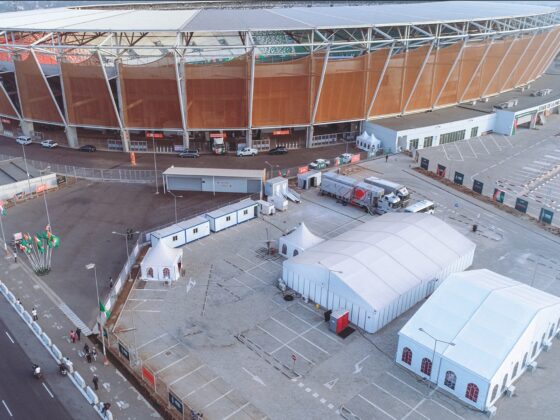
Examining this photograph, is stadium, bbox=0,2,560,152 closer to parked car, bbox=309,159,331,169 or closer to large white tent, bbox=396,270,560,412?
parked car, bbox=309,159,331,169

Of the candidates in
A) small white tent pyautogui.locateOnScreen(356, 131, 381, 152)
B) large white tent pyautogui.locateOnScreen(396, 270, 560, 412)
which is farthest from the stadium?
large white tent pyautogui.locateOnScreen(396, 270, 560, 412)

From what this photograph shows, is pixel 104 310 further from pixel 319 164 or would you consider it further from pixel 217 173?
pixel 319 164

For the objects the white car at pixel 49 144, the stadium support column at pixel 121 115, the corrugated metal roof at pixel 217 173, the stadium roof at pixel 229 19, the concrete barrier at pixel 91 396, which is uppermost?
the stadium roof at pixel 229 19

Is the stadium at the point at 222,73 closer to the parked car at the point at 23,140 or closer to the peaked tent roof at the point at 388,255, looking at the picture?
the parked car at the point at 23,140

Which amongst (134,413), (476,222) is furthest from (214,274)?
(476,222)

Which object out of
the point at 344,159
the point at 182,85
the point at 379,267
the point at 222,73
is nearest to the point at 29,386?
the point at 379,267

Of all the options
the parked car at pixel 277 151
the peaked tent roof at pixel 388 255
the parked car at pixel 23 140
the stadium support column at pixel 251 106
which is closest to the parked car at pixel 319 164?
Result: the parked car at pixel 277 151
